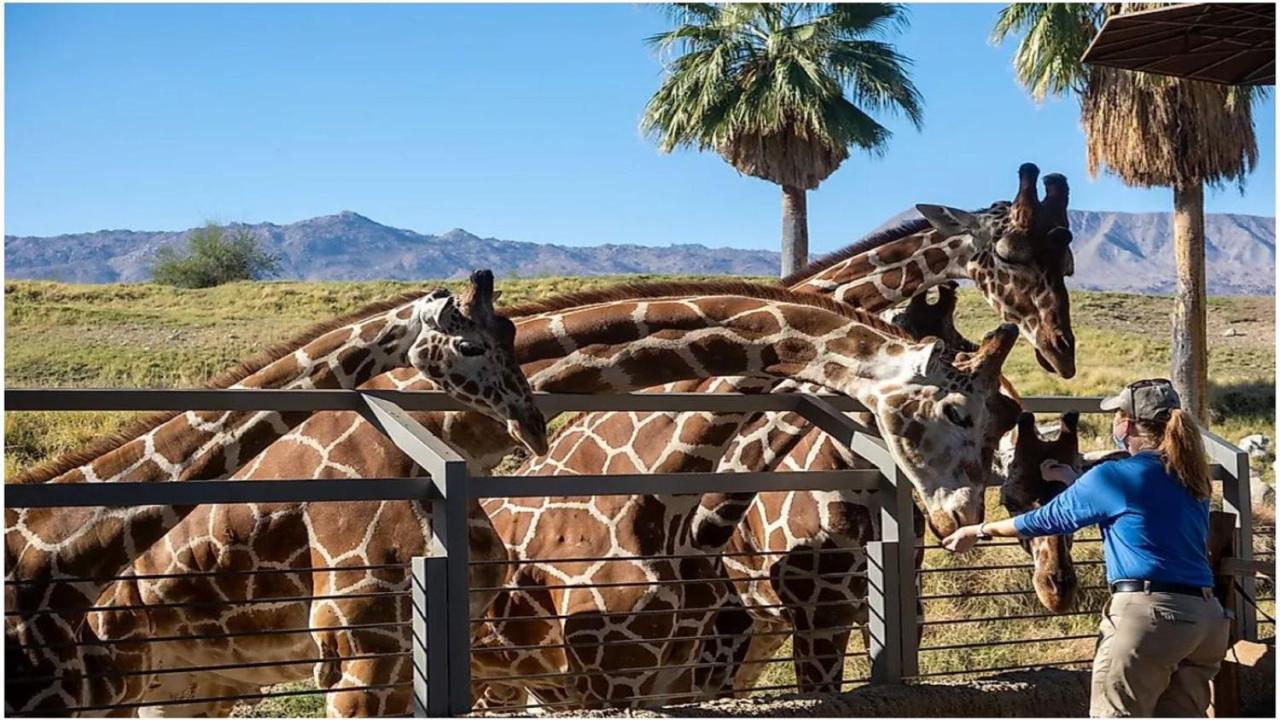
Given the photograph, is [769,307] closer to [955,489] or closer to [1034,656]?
[955,489]

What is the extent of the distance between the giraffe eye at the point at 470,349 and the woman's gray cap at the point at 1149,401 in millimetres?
2184

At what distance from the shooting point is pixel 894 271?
7.67m

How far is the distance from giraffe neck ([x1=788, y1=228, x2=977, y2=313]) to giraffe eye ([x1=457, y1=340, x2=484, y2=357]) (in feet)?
8.88

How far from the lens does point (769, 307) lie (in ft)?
19.1

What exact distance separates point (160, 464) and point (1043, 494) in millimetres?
3324

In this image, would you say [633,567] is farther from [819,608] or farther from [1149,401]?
[1149,401]

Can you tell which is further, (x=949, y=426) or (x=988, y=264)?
(x=988, y=264)

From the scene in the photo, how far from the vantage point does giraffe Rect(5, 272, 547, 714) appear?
498cm

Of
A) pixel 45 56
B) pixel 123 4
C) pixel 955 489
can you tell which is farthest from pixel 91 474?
pixel 45 56

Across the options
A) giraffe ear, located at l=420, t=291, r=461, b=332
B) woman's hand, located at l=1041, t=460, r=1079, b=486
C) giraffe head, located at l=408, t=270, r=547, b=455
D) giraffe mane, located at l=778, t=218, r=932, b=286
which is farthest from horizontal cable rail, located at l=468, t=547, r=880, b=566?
giraffe mane, located at l=778, t=218, r=932, b=286

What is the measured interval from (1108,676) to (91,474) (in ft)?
11.7

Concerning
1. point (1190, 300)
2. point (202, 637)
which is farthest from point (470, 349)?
point (1190, 300)

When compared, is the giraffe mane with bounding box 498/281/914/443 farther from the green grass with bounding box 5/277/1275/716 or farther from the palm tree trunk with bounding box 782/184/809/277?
the palm tree trunk with bounding box 782/184/809/277

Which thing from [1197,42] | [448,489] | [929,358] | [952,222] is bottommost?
[448,489]
